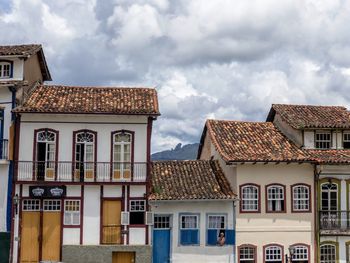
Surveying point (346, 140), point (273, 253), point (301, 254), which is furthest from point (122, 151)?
point (346, 140)

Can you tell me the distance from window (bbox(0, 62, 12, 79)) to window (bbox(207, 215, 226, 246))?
13323mm

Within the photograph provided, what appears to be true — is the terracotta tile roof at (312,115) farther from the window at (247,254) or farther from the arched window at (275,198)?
the window at (247,254)

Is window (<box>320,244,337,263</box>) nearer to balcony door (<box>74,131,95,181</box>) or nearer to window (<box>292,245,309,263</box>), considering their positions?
window (<box>292,245,309,263</box>)

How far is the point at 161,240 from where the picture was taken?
29.6m

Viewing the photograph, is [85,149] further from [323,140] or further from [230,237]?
[323,140]

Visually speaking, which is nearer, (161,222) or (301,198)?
(161,222)

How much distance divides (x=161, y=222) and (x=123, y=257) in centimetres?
274

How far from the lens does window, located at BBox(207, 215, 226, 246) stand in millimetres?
29938

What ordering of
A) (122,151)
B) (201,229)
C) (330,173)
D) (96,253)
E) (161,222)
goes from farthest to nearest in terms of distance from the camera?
1. (330,173)
2. (201,229)
3. (161,222)
4. (122,151)
5. (96,253)

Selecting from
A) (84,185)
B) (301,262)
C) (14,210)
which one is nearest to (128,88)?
(84,185)

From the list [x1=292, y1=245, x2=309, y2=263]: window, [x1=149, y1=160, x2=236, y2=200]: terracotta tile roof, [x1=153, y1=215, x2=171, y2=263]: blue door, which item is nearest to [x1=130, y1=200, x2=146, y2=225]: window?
[x1=153, y1=215, x2=171, y2=263]: blue door

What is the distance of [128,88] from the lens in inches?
1258

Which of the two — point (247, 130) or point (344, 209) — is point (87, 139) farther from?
point (344, 209)

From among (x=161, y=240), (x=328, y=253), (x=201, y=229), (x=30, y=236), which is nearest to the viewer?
(x=30, y=236)
